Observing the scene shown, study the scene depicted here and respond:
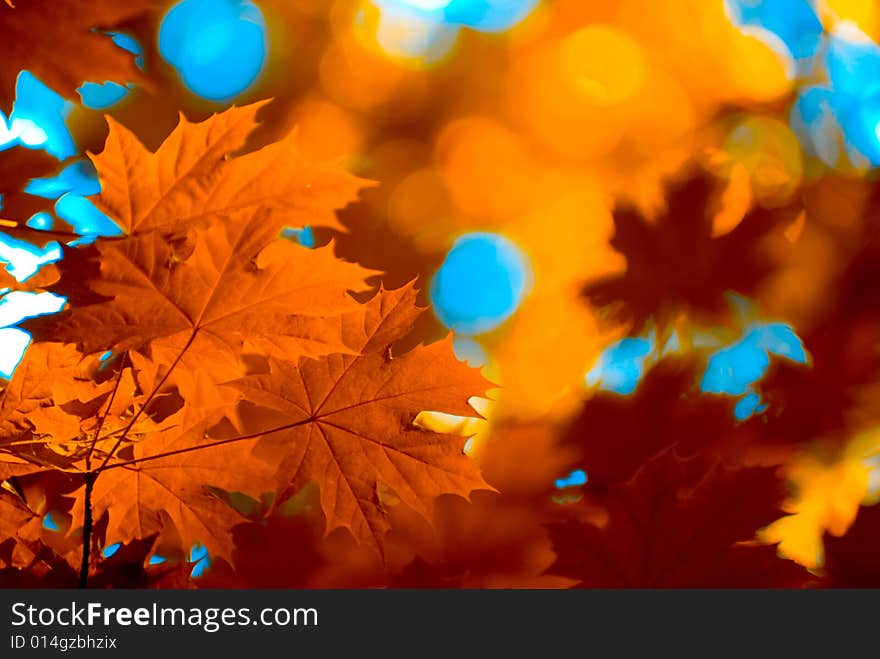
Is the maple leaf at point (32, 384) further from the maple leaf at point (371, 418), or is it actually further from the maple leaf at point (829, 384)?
the maple leaf at point (829, 384)

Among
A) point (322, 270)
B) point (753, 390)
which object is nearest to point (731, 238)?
point (753, 390)

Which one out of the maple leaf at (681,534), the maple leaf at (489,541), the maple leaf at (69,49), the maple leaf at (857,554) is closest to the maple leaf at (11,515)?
the maple leaf at (69,49)

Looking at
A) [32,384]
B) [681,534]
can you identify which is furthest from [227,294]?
[681,534]

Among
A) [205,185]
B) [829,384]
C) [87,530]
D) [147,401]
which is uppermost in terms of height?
[829,384]

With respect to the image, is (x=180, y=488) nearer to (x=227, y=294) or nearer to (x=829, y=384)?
(x=227, y=294)

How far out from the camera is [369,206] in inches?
63.5

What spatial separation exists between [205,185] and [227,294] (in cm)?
8

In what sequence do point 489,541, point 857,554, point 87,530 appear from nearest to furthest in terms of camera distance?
point 87,530, point 857,554, point 489,541

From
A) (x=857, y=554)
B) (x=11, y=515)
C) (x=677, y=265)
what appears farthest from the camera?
(x=677, y=265)

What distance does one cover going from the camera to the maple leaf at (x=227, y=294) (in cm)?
46

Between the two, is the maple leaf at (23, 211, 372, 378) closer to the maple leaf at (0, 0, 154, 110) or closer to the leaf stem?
the leaf stem

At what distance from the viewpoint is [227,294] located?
484 millimetres

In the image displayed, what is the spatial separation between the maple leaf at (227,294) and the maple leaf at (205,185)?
0.02 m

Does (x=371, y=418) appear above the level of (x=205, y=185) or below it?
below
